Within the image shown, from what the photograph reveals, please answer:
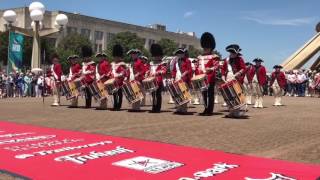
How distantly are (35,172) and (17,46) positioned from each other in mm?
24115

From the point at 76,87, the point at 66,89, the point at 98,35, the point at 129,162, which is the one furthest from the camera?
the point at 98,35

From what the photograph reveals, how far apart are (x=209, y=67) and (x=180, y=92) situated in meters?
1.29

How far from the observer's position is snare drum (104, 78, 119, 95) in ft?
60.0

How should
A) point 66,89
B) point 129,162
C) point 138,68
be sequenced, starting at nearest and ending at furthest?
point 129,162, point 138,68, point 66,89

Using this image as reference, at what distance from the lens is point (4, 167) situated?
7281 mm

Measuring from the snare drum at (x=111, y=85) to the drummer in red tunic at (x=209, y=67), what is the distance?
3.57 metres

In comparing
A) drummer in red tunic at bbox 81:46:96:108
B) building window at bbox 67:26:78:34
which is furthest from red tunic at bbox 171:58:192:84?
building window at bbox 67:26:78:34

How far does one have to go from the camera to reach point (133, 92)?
17625 millimetres

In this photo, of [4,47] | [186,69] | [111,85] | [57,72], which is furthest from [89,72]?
[4,47]

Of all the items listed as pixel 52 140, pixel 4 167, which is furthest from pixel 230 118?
pixel 4 167

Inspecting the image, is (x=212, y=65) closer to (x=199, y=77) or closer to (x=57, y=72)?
(x=199, y=77)

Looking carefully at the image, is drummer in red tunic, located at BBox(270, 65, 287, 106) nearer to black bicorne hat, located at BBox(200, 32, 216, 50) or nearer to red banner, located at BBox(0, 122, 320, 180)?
black bicorne hat, located at BBox(200, 32, 216, 50)

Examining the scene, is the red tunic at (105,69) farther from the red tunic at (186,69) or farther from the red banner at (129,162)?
the red banner at (129,162)

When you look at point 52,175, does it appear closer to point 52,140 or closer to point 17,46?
point 52,140
